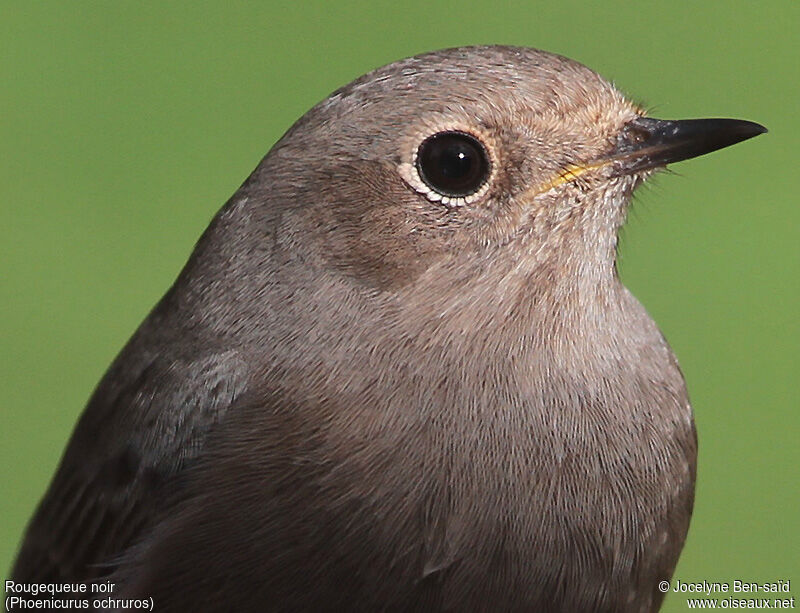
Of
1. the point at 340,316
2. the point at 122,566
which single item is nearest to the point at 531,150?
the point at 340,316

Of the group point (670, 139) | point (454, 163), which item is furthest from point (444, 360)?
point (670, 139)

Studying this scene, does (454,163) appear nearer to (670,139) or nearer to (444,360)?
(444,360)

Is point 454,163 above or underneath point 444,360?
above

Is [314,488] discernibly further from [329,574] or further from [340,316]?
[340,316]

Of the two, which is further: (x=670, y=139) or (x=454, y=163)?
(x=670, y=139)

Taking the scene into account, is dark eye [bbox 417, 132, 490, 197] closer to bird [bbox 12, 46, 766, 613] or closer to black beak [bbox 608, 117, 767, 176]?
bird [bbox 12, 46, 766, 613]

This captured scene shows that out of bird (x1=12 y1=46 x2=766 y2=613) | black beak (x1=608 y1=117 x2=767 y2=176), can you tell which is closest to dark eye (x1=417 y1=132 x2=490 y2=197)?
bird (x1=12 y1=46 x2=766 y2=613)

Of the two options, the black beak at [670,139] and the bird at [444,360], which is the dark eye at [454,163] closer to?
the bird at [444,360]
